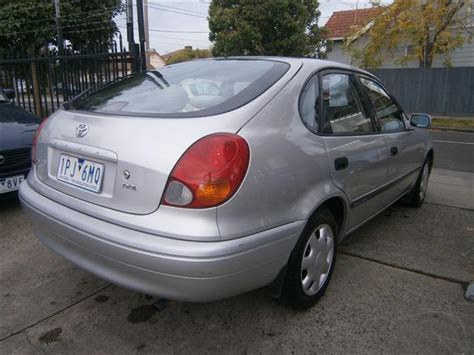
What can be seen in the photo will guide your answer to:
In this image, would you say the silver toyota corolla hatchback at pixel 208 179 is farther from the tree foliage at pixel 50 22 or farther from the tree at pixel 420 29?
the tree at pixel 420 29

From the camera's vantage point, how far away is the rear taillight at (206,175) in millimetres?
1978

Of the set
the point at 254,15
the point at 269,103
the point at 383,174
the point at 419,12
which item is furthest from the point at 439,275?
the point at 254,15

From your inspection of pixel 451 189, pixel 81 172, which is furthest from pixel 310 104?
pixel 451 189

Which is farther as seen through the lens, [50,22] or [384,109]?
[50,22]

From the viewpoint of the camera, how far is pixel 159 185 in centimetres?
203

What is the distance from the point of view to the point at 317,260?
2678mm

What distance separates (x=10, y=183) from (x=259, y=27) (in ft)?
54.3

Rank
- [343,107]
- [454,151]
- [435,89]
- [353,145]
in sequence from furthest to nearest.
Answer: [435,89] → [454,151] → [343,107] → [353,145]

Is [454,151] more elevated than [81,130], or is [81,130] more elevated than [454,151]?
[81,130]

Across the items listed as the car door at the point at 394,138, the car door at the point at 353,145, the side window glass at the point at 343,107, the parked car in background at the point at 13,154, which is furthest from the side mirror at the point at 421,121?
the parked car in background at the point at 13,154

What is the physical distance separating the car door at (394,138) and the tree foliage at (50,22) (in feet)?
38.4

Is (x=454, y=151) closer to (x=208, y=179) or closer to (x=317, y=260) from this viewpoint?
(x=317, y=260)

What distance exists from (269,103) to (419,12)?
15.3 meters

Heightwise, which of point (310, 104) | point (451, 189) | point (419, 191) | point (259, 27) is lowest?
point (451, 189)
